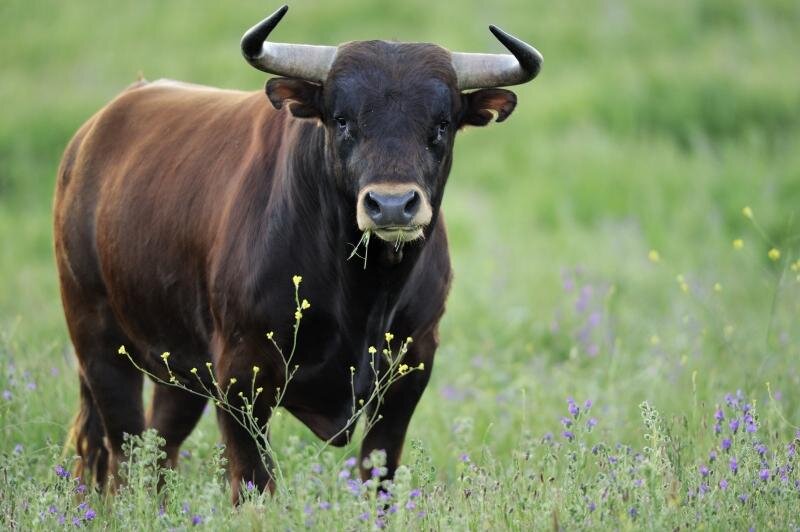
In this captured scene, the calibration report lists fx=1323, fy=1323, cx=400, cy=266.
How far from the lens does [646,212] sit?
1217 centimetres

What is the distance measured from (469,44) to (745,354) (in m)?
8.44

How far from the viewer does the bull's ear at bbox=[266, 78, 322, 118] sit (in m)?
5.21

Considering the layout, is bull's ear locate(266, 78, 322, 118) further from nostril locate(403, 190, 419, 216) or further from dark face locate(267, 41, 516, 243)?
nostril locate(403, 190, 419, 216)

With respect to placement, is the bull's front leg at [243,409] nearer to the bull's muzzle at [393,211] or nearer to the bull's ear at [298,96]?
the bull's muzzle at [393,211]

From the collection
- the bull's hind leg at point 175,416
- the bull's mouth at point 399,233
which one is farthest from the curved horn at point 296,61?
the bull's hind leg at point 175,416

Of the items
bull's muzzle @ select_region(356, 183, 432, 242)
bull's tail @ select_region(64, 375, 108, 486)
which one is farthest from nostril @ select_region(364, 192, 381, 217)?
bull's tail @ select_region(64, 375, 108, 486)

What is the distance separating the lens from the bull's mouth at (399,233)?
4703mm

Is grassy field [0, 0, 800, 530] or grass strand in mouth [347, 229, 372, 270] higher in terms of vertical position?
grass strand in mouth [347, 229, 372, 270]

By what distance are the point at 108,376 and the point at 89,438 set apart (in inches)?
15.8

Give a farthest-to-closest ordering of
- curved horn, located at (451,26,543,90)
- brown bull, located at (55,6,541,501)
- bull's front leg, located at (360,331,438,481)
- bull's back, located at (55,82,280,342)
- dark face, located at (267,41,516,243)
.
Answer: bull's back, located at (55,82,280,342) → bull's front leg, located at (360,331,438,481) → curved horn, located at (451,26,543,90) → brown bull, located at (55,6,541,501) → dark face, located at (267,41,516,243)

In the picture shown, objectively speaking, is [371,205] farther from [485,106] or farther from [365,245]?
[485,106]

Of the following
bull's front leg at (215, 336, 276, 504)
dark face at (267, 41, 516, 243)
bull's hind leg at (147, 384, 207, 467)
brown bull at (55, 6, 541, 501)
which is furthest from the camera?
bull's hind leg at (147, 384, 207, 467)

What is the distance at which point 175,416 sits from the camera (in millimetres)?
6422

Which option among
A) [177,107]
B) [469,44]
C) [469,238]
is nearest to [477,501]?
[177,107]
